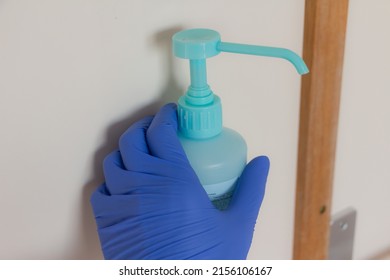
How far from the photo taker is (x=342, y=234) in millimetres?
753

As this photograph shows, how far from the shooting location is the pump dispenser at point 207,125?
428 mm

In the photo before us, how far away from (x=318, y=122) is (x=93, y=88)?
0.28 meters

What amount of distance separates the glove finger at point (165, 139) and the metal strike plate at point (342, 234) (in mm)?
374

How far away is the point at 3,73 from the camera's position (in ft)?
1.32

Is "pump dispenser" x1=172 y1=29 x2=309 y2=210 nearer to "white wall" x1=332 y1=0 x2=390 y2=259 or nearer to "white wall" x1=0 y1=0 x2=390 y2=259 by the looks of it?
"white wall" x1=0 y1=0 x2=390 y2=259

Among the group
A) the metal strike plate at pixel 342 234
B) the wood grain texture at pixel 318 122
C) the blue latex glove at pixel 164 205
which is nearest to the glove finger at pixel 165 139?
the blue latex glove at pixel 164 205

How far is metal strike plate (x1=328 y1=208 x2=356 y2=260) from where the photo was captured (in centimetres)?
73

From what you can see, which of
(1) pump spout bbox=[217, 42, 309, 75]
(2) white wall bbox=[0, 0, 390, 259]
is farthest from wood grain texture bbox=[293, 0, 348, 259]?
(1) pump spout bbox=[217, 42, 309, 75]

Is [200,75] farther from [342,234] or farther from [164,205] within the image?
[342,234]

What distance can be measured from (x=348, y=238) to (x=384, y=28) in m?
0.33

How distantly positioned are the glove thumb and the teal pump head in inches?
1.9
